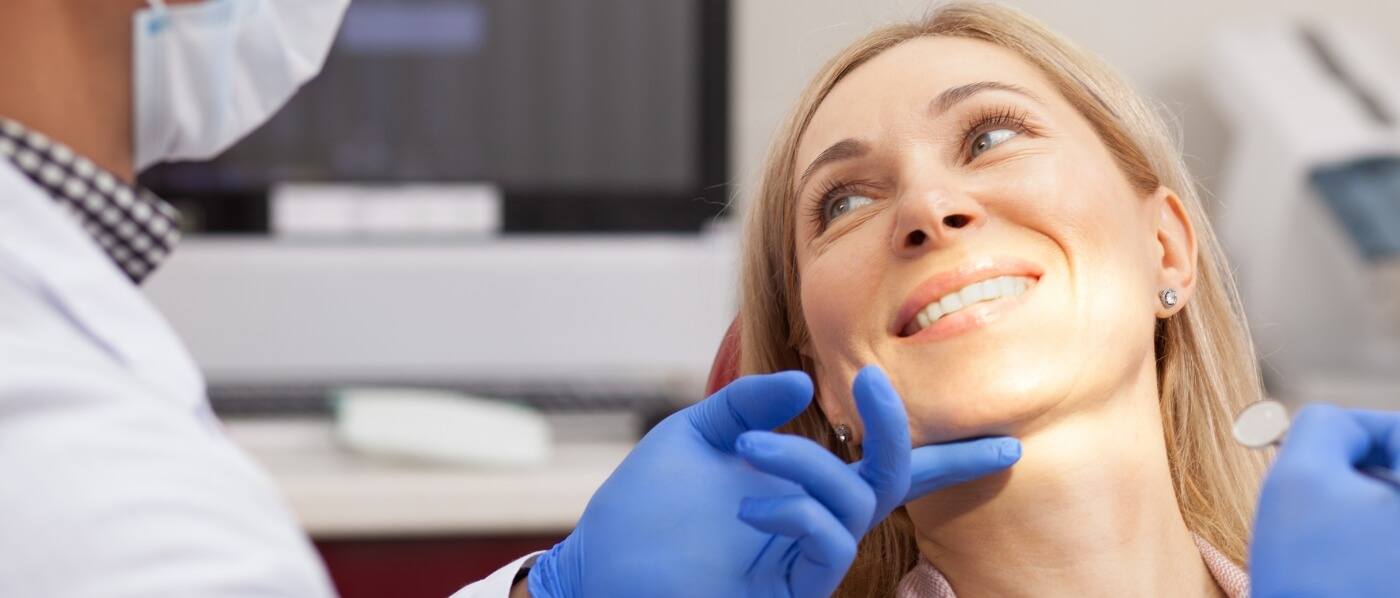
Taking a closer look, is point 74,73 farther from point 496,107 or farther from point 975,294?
point 496,107

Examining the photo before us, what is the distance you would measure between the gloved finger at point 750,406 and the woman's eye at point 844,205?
9.3 inches

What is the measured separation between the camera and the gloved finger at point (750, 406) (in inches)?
35.1

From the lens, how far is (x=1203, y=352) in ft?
3.92

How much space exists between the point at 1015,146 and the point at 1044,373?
192mm

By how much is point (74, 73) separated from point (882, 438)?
1.93ft

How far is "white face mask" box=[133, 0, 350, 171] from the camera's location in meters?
1.06

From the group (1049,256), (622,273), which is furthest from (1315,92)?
(1049,256)

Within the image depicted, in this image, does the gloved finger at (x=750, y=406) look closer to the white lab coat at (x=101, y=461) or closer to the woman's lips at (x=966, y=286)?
the woman's lips at (x=966, y=286)

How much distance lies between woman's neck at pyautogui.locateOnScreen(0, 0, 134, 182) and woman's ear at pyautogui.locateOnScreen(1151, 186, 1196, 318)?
0.80 metres

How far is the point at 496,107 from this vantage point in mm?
2260

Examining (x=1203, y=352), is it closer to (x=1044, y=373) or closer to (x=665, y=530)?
(x=1044, y=373)

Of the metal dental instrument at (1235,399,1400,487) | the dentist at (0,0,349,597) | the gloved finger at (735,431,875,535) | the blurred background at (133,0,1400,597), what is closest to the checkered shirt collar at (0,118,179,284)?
the dentist at (0,0,349,597)

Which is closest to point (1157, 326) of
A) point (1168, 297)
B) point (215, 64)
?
point (1168, 297)

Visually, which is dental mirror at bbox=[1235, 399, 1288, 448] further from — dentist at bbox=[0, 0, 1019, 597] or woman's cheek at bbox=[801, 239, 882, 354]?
woman's cheek at bbox=[801, 239, 882, 354]
